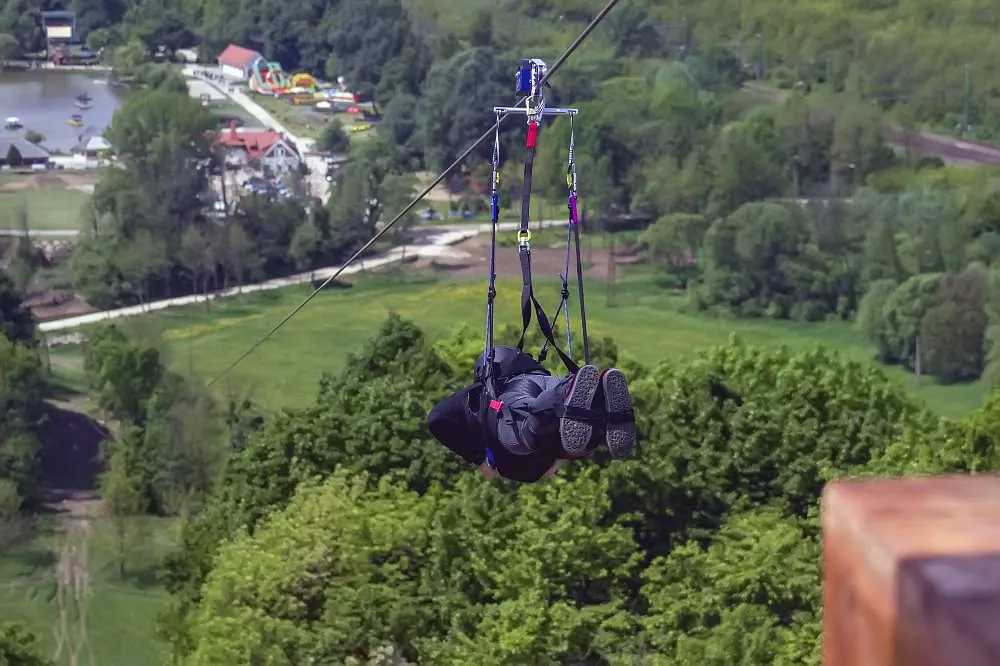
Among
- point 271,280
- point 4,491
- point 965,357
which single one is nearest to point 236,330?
point 271,280

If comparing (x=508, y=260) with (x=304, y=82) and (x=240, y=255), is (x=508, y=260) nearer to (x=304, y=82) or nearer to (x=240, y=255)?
(x=240, y=255)

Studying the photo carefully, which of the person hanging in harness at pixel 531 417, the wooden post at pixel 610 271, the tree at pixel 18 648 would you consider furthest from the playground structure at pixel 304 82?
the person hanging in harness at pixel 531 417

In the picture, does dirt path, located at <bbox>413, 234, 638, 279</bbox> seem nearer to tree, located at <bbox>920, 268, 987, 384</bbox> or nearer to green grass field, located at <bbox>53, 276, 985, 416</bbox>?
green grass field, located at <bbox>53, 276, 985, 416</bbox>

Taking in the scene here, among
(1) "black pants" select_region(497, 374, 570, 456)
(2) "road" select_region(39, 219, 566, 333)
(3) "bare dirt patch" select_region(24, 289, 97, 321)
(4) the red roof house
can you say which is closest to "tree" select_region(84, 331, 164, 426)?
(2) "road" select_region(39, 219, 566, 333)

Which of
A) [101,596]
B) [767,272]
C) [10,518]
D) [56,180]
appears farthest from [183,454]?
[56,180]

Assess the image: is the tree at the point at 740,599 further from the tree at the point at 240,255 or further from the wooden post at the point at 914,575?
the tree at the point at 240,255

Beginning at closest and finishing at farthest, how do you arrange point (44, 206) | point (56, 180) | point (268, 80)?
1. point (44, 206)
2. point (56, 180)
3. point (268, 80)

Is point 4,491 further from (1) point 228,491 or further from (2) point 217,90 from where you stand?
(2) point 217,90
